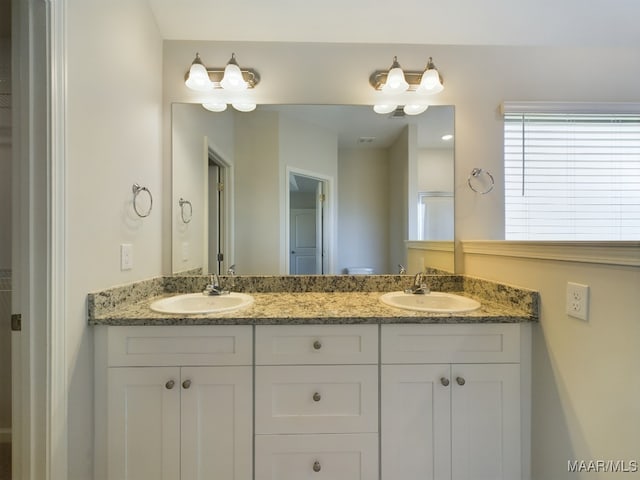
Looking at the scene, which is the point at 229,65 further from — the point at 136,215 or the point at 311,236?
the point at 311,236

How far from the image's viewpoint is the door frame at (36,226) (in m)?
0.90

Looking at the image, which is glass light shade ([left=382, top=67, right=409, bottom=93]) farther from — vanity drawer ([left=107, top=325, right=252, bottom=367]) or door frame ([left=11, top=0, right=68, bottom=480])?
vanity drawer ([left=107, top=325, right=252, bottom=367])

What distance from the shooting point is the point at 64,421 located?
0.96 metres

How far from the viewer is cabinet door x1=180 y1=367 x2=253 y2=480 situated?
107 centimetres

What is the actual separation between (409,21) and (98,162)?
1774mm

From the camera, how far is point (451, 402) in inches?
43.4

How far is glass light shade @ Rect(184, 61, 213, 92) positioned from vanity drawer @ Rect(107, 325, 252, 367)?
1.35 m

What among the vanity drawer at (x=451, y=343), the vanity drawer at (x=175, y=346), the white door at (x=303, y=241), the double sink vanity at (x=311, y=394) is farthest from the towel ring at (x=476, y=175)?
the vanity drawer at (x=175, y=346)

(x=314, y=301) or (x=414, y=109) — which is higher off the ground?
(x=414, y=109)

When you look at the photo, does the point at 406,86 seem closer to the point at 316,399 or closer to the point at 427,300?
the point at 427,300

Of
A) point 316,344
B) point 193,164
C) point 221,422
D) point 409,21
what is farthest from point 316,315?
point 409,21

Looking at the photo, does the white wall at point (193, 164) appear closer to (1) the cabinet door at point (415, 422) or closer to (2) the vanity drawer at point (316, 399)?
(2) the vanity drawer at point (316, 399)

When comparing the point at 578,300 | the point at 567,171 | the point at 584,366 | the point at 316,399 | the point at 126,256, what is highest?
the point at 567,171

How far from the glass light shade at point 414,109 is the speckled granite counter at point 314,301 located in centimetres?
103
